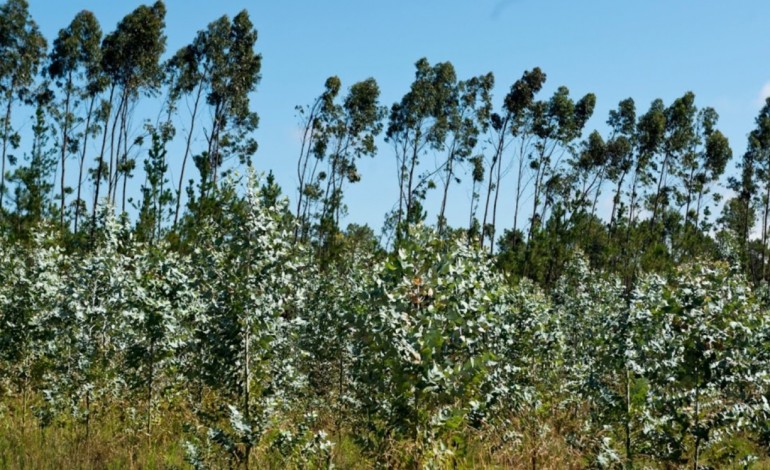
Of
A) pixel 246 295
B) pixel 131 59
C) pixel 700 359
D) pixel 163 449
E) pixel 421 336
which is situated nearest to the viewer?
pixel 421 336

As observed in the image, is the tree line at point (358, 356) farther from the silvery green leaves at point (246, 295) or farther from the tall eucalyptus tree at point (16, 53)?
the tall eucalyptus tree at point (16, 53)

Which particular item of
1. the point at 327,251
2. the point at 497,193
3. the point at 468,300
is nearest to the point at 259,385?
the point at 468,300

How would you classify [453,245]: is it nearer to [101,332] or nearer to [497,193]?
[101,332]

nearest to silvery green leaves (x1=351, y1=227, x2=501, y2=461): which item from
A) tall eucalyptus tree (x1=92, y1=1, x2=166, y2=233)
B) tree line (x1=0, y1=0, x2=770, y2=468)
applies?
tree line (x1=0, y1=0, x2=770, y2=468)

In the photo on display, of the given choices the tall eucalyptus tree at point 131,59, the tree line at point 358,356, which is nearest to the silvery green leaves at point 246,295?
the tree line at point 358,356

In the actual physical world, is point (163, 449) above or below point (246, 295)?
below

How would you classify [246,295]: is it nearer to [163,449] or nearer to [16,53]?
[163,449]

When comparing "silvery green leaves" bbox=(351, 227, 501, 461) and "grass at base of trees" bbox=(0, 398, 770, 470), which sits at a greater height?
"silvery green leaves" bbox=(351, 227, 501, 461)

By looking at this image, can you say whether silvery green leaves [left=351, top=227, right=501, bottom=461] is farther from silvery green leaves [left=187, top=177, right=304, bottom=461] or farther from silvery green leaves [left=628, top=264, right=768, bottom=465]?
silvery green leaves [left=628, top=264, right=768, bottom=465]

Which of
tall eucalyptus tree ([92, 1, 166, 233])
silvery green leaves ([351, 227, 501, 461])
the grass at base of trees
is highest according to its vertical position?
tall eucalyptus tree ([92, 1, 166, 233])

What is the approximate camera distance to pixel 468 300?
7098 millimetres

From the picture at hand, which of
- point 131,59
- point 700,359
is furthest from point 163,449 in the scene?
point 131,59

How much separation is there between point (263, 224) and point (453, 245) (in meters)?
2.20

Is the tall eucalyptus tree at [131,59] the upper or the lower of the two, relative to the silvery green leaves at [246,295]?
upper
